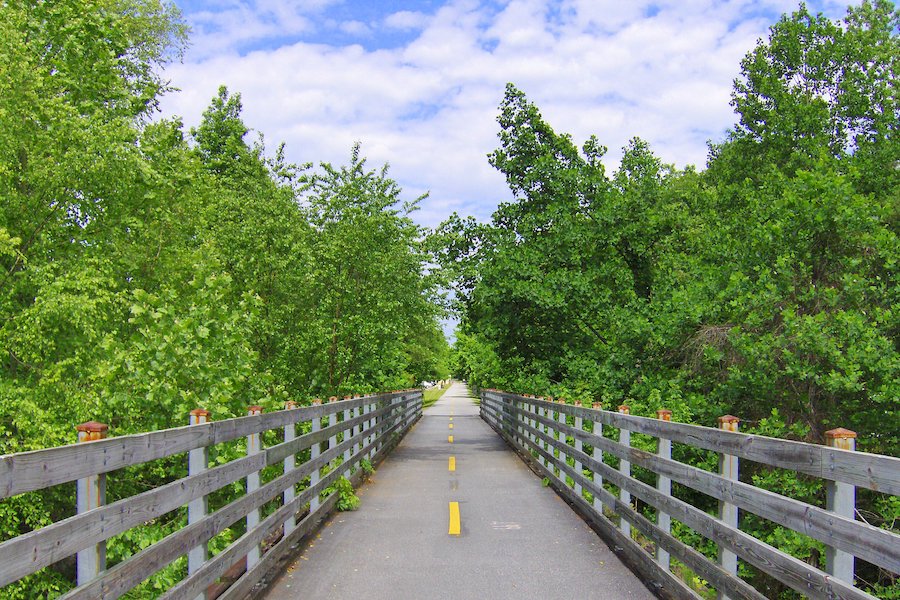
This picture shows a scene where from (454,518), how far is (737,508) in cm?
407

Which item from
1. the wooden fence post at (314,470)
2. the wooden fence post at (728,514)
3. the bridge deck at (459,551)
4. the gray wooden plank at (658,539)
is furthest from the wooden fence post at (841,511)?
the wooden fence post at (314,470)

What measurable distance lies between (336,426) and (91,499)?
257 inches

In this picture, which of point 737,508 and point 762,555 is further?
point 737,508

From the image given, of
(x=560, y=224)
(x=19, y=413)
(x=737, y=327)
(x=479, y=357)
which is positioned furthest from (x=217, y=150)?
(x=479, y=357)

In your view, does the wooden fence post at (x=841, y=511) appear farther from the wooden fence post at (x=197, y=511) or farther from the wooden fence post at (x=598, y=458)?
the wooden fence post at (x=598, y=458)

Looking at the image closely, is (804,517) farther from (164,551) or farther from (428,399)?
(428,399)

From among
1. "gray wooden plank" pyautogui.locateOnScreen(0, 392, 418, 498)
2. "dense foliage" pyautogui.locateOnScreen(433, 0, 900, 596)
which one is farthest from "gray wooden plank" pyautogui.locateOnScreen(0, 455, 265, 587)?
"dense foliage" pyautogui.locateOnScreen(433, 0, 900, 596)

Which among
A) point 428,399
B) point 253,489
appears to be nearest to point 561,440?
point 253,489

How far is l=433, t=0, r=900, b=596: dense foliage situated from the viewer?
12.8 metres

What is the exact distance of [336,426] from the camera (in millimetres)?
9734

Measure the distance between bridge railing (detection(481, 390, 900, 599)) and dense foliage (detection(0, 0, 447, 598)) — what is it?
4.68 m

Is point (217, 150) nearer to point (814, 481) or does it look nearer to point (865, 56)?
point (865, 56)

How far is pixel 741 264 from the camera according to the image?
50.3 ft

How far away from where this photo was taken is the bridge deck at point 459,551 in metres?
5.86
